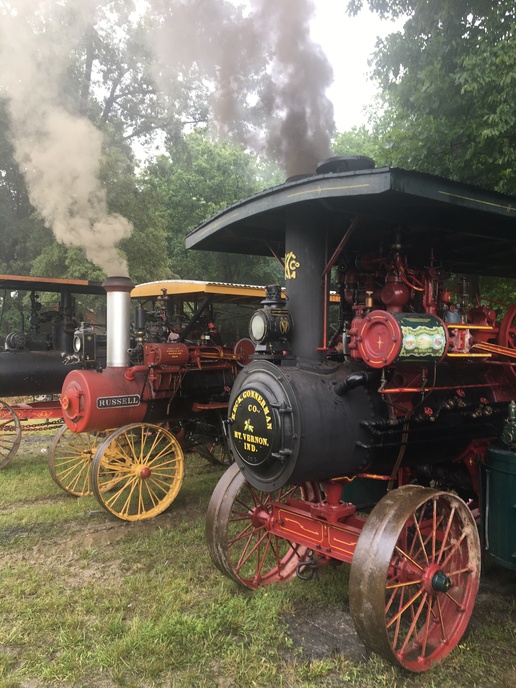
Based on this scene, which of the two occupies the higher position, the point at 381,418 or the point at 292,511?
the point at 381,418

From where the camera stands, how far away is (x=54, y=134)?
31.3ft

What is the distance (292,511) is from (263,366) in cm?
92

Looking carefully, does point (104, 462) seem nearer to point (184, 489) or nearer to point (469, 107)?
point (184, 489)

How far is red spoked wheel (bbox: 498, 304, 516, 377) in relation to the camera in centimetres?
380

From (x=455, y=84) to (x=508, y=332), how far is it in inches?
108

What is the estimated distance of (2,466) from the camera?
718cm

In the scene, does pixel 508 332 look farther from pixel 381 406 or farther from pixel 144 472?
pixel 144 472

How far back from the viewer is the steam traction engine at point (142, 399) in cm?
520

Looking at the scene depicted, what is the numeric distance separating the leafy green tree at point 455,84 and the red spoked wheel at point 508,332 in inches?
83.2

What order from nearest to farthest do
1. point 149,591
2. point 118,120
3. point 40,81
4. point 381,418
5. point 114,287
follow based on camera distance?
point 381,418
point 149,591
point 114,287
point 40,81
point 118,120

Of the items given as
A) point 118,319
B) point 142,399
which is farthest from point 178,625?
point 118,319

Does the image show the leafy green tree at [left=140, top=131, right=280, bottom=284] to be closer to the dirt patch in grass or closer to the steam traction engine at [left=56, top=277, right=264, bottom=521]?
the steam traction engine at [left=56, top=277, right=264, bottom=521]

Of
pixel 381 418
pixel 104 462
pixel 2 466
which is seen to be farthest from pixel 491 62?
pixel 2 466

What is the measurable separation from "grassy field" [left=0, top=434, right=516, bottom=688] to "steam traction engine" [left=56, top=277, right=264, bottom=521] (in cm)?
70
